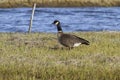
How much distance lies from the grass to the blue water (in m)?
18.3

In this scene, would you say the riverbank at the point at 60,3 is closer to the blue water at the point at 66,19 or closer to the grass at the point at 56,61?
the blue water at the point at 66,19

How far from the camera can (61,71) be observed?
1415 centimetres

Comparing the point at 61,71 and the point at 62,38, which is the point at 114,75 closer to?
the point at 61,71

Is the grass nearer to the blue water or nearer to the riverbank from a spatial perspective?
the blue water

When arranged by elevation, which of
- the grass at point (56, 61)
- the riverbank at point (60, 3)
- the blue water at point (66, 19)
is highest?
the grass at point (56, 61)

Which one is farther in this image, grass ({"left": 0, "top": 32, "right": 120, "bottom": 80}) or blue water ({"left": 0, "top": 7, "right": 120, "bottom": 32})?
blue water ({"left": 0, "top": 7, "right": 120, "bottom": 32})

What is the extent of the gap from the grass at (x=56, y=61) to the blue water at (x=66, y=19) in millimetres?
18337

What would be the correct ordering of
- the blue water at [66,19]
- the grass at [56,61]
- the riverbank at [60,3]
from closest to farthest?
the grass at [56,61]
the blue water at [66,19]
the riverbank at [60,3]

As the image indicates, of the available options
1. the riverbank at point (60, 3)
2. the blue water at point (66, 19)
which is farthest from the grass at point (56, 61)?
the riverbank at point (60, 3)

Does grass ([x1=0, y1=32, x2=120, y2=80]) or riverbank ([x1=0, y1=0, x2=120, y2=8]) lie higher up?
grass ([x1=0, y1=32, x2=120, y2=80])

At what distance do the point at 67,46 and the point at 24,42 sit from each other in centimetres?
285

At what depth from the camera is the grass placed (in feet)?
45.3

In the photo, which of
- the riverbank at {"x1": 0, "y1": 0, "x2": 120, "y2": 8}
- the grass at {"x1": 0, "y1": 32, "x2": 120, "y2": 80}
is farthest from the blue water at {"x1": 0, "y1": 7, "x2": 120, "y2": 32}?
the grass at {"x1": 0, "y1": 32, "x2": 120, "y2": 80}

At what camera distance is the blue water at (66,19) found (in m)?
39.9
